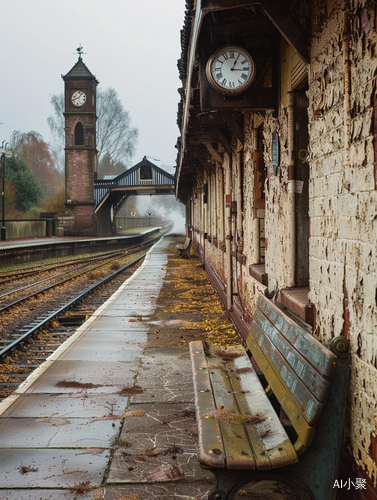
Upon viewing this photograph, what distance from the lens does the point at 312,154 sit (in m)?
3.80

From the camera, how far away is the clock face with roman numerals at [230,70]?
5305 millimetres

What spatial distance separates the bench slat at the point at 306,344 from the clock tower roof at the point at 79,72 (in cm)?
5089

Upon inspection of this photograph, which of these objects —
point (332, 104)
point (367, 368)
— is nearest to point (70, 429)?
point (367, 368)

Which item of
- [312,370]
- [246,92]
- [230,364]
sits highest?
[246,92]

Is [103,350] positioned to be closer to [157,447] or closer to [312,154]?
[157,447]

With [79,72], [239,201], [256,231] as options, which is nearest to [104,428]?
[256,231]

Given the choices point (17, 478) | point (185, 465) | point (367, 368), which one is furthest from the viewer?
point (185, 465)

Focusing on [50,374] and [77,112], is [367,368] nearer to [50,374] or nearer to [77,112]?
[50,374]

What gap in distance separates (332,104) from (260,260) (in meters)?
3.75

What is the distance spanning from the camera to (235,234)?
9117 millimetres

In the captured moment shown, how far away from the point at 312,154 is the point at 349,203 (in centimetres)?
93

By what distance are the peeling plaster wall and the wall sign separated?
4.78 ft

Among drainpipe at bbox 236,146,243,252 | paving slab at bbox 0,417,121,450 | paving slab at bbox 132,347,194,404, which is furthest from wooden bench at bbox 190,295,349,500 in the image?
drainpipe at bbox 236,146,243,252

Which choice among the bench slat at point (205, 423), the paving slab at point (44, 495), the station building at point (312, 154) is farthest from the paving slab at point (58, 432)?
the station building at point (312, 154)
